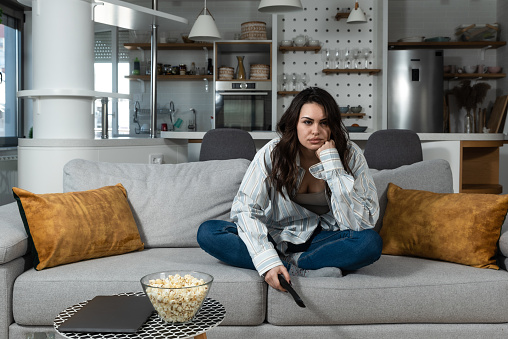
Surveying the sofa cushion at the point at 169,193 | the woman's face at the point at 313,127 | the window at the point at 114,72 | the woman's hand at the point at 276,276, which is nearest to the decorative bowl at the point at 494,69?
the window at the point at 114,72

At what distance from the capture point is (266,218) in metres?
2.21

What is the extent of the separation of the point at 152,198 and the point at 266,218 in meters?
0.64

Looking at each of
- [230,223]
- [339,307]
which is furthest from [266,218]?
[339,307]

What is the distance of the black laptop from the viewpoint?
130 cm

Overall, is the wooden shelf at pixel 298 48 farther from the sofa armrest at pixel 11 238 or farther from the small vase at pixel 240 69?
the sofa armrest at pixel 11 238

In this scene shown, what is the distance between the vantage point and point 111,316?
1.36m

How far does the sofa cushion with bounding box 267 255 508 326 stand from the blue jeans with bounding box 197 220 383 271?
0.08 m

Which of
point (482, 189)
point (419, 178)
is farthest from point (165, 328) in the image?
point (482, 189)

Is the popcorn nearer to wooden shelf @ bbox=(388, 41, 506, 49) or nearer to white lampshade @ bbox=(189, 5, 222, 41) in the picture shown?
white lampshade @ bbox=(189, 5, 222, 41)

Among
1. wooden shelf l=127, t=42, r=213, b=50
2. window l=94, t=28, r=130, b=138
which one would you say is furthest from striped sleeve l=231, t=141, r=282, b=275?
window l=94, t=28, r=130, b=138

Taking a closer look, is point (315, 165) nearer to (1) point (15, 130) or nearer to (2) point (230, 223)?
(2) point (230, 223)

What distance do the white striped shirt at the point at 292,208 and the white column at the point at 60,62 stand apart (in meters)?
1.91

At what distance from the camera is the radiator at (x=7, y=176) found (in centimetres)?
574

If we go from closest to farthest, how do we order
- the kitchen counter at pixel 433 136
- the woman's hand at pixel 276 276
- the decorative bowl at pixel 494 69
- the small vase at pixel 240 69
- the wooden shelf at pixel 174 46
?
the woman's hand at pixel 276 276 < the kitchen counter at pixel 433 136 < the small vase at pixel 240 69 < the decorative bowl at pixel 494 69 < the wooden shelf at pixel 174 46
